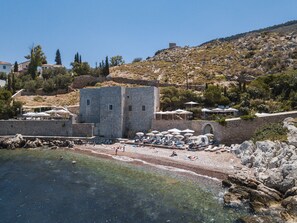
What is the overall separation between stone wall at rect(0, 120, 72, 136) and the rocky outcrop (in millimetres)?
2445

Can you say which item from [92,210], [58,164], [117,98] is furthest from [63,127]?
[92,210]

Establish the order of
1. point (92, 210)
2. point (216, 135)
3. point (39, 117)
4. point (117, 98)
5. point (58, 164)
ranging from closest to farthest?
point (92, 210) < point (58, 164) < point (216, 135) < point (117, 98) < point (39, 117)

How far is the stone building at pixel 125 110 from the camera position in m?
42.0

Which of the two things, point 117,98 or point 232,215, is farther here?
point 117,98

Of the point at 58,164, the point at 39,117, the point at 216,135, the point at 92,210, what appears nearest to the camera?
the point at 92,210

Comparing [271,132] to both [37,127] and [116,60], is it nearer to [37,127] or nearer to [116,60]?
[37,127]

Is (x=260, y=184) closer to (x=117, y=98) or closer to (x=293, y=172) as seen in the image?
(x=293, y=172)

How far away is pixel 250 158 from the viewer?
2633 cm

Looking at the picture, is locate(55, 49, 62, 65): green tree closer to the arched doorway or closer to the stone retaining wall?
the stone retaining wall

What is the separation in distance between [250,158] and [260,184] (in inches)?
250

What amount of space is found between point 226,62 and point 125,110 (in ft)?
136

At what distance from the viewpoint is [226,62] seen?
7562 centimetres

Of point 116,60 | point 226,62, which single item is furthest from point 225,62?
point 116,60

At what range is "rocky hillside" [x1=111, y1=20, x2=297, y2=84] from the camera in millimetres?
65062
